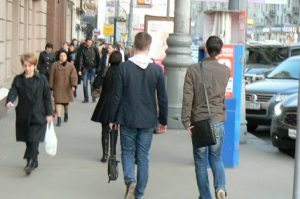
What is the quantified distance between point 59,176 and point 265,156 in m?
3.68

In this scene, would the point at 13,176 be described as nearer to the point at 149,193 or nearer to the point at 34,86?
the point at 34,86

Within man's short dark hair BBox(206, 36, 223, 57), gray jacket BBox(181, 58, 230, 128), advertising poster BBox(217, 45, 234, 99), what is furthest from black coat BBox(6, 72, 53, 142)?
advertising poster BBox(217, 45, 234, 99)

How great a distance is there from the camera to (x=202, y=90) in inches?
255

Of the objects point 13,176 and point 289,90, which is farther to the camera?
point 289,90

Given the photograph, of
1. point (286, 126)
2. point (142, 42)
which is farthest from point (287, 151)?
point (142, 42)

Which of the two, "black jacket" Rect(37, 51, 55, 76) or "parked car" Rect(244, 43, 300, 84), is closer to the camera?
"black jacket" Rect(37, 51, 55, 76)

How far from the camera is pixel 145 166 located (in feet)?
22.0

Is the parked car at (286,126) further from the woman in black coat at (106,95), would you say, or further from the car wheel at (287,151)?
the woman in black coat at (106,95)

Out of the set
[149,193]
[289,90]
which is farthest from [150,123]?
[289,90]

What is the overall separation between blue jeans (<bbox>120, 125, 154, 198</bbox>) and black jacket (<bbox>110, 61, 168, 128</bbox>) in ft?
0.39

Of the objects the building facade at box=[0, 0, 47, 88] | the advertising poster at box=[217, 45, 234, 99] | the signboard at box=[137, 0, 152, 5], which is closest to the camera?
the advertising poster at box=[217, 45, 234, 99]

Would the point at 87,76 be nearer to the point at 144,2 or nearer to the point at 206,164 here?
the point at 206,164

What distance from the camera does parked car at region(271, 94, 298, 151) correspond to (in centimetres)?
1006

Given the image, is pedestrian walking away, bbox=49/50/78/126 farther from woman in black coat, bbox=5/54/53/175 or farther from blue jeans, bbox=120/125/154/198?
blue jeans, bbox=120/125/154/198
